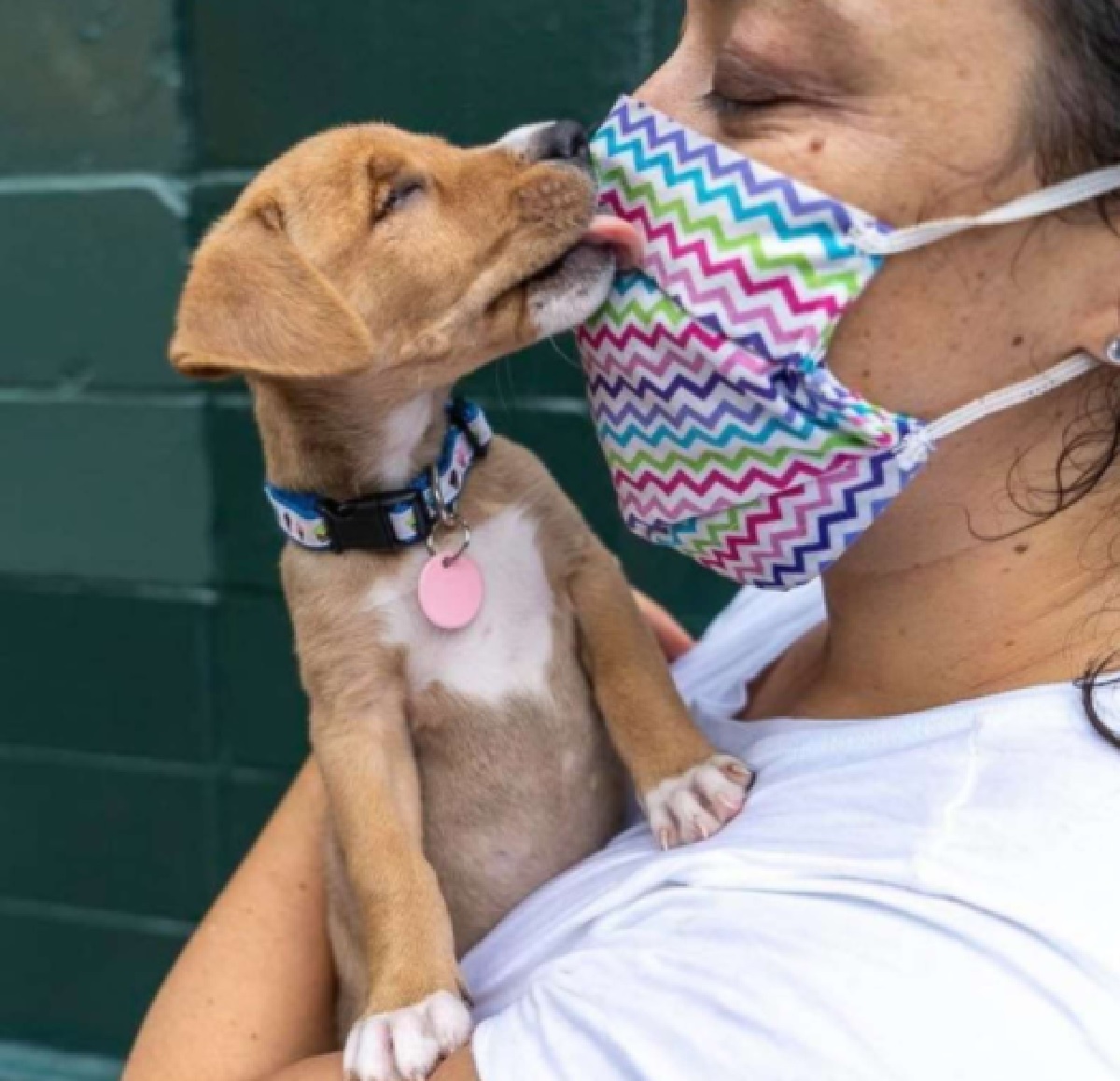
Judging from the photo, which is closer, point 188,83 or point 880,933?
point 880,933

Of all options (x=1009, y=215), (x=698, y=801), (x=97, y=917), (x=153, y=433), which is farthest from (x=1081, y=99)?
(x=97, y=917)

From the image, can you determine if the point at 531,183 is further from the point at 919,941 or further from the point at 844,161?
the point at 919,941

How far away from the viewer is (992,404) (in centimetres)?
139

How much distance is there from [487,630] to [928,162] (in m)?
0.86

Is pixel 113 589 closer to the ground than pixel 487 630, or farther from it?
closer to the ground

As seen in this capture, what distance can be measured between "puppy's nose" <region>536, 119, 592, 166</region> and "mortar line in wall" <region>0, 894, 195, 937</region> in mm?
2497

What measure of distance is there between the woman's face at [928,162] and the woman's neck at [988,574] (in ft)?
0.25

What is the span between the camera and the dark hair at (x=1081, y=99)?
1.26 meters

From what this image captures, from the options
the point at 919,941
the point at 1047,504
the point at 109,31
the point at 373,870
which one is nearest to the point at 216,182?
the point at 109,31

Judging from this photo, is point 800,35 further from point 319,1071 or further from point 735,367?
point 319,1071

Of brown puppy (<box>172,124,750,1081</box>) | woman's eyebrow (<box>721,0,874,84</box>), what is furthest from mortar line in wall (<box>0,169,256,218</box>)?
woman's eyebrow (<box>721,0,874,84</box>)

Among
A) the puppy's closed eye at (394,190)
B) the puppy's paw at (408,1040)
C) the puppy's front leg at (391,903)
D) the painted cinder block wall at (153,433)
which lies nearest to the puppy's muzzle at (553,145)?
the puppy's closed eye at (394,190)

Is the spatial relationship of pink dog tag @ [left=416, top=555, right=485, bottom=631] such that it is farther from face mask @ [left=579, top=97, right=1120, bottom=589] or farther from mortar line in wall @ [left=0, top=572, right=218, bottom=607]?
mortar line in wall @ [left=0, top=572, right=218, bottom=607]

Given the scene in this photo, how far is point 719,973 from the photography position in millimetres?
1184
